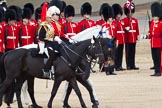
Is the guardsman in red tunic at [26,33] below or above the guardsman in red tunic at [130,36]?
above

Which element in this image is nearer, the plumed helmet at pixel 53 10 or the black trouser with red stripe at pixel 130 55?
the plumed helmet at pixel 53 10

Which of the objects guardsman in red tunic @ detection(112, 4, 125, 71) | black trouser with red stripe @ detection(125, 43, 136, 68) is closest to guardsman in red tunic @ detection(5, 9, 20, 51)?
guardsman in red tunic @ detection(112, 4, 125, 71)

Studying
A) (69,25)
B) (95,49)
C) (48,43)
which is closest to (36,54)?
(48,43)

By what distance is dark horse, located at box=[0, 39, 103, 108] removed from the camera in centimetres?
1343

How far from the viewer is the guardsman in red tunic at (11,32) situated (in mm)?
17095

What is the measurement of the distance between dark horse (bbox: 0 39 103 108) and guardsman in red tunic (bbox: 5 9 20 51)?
3024 millimetres

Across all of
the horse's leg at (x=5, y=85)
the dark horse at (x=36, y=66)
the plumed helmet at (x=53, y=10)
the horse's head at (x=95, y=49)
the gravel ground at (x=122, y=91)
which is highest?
the plumed helmet at (x=53, y=10)

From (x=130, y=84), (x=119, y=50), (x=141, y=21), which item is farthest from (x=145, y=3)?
(x=130, y=84)

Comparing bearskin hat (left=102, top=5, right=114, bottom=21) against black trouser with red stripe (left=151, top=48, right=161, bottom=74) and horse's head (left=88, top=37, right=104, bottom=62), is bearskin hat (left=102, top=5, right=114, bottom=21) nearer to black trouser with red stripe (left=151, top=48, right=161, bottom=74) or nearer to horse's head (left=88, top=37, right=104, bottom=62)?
black trouser with red stripe (left=151, top=48, right=161, bottom=74)

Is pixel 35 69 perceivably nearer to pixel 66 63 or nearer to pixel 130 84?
pixel 66 63

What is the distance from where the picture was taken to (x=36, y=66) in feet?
45.1

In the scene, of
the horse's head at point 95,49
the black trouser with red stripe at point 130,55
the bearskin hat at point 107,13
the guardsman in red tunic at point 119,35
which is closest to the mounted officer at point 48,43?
the horse's head at point 95,49

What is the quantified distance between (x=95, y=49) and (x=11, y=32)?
4.29 meters

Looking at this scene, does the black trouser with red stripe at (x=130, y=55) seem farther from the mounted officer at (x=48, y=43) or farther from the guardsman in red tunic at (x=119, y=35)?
the mounted officer at (x=48, y=43)
